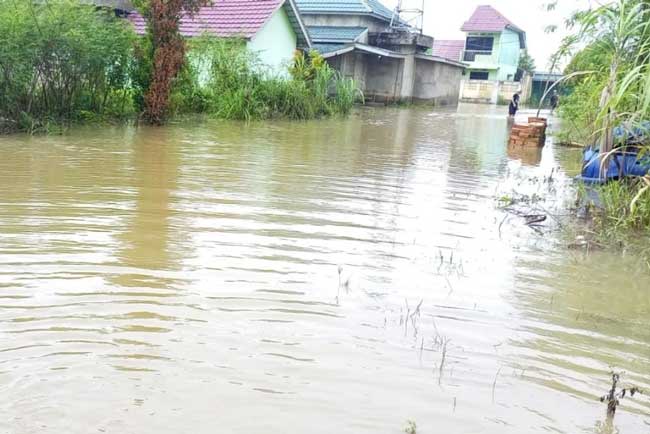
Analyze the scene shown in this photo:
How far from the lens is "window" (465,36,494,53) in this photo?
44.2 metres

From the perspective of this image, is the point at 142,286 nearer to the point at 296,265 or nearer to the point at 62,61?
the point at 296,265

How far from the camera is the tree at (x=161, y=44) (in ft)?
42.6

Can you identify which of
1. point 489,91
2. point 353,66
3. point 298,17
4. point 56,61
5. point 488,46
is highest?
point 488,46

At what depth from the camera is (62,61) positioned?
36.9ft

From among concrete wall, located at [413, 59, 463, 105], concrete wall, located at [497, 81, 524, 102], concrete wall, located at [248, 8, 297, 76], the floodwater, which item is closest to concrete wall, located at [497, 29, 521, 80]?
concrete wall, located at [497, 81, 524, 102]

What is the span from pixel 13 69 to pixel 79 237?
6.86 metres

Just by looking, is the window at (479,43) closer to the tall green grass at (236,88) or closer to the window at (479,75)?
the window at (479,75)

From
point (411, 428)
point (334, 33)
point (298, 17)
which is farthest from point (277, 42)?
point (411, 428)

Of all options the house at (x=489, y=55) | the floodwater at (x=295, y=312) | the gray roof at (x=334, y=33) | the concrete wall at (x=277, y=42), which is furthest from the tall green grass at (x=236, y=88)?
the house at (x=489, y=55)

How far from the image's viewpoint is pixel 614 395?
9.30ft

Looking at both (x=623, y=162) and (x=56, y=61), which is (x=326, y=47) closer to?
(x=56, y=61)

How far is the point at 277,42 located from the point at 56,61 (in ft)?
35.8

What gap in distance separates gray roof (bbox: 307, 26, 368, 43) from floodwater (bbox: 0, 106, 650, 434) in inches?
860

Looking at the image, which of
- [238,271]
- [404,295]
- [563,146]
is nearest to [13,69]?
[238,271]
